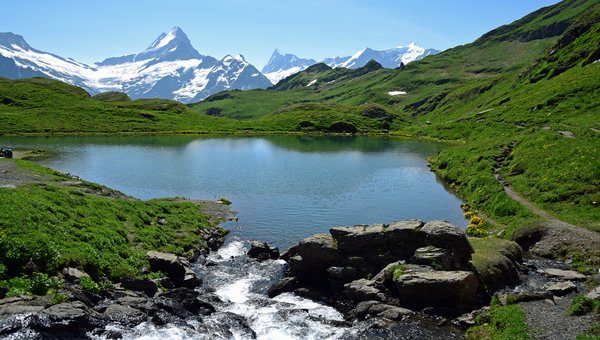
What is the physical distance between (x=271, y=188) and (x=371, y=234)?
43159 mm

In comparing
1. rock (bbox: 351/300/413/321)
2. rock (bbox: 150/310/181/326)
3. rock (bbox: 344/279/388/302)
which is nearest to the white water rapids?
rock (bbox: 150/310/181/326)

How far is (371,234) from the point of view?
38719 millimetres

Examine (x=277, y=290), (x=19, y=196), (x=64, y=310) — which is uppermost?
(x=19, y=196)

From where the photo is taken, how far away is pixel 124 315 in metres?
28.6

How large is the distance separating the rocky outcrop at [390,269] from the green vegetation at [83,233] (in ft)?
42.3

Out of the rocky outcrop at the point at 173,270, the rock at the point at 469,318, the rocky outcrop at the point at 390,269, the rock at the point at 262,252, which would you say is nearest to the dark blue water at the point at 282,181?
the rock at the point at 262,252

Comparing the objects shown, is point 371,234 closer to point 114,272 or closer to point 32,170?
point 114,272

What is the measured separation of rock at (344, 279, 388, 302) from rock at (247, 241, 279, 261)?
1230 cm

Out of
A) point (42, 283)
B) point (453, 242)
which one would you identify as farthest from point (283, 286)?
point (42, 283)

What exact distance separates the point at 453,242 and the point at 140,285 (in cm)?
2461

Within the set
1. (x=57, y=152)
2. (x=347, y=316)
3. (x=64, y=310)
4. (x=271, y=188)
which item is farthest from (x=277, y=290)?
(x=57, y=152)

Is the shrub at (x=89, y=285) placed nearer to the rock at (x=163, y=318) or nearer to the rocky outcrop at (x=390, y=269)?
the rock at (x=163, y=318)

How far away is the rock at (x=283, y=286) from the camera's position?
121 feet

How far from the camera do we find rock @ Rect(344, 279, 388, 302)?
3322cm
